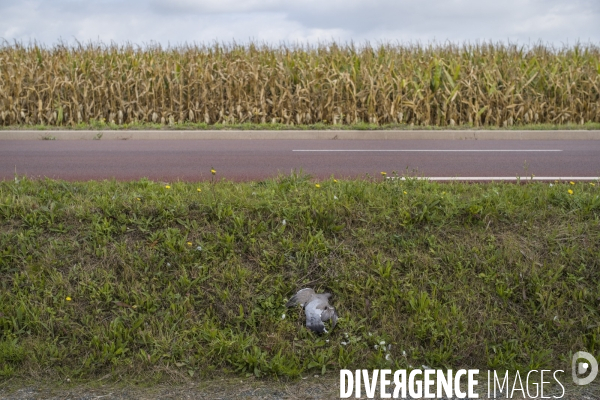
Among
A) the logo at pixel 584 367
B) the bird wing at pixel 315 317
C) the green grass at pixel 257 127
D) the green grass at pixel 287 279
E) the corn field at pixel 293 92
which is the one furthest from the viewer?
the corn field at pixel 293 92

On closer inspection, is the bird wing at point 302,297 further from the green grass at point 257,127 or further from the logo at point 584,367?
the green grass at point 257,127

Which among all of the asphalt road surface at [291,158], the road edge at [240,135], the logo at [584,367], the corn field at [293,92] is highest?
the corn field at [293,92]

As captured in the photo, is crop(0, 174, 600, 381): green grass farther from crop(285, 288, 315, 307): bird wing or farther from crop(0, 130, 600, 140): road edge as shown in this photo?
crop(0, 130, 600, 140): road edge

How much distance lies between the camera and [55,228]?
550 cm

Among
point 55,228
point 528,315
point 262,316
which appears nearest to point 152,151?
point 55,228

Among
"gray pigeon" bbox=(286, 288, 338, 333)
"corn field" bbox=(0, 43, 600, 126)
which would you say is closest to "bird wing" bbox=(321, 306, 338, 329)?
"gray pigeon" bbox=(286, 288, 338, 333)

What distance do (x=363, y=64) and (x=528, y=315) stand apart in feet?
43.3

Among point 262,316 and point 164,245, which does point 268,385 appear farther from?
point 164,245

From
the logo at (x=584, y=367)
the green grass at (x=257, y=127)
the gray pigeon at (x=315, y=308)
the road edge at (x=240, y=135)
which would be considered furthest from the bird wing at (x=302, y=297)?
the green grass at (x=257, y=127)

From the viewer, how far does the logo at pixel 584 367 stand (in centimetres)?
431

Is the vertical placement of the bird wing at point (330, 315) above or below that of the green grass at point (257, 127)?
below

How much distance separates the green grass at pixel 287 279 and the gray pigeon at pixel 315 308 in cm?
8

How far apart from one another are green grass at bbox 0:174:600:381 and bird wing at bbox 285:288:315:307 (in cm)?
8

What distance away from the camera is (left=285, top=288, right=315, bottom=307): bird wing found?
190 inches
